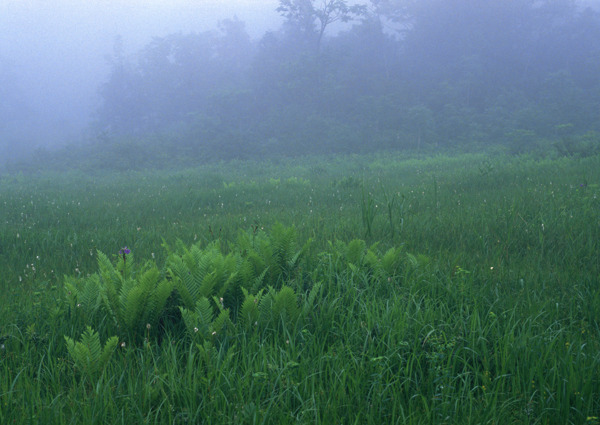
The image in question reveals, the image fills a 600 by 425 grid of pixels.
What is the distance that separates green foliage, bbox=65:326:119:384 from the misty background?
85.9 feet

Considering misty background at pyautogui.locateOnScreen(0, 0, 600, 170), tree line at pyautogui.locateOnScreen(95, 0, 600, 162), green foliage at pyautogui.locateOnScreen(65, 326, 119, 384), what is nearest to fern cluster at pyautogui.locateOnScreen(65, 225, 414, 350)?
green foliage at pyautogui.locateOnScreen(65, 326, 119, 384)

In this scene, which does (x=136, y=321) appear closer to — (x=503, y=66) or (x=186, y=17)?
(x=503, y=66)

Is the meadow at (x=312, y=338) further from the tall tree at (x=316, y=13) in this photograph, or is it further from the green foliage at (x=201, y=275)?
the tall tree at (x=316, y=13)

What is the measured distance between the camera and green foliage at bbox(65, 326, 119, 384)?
1977 mm

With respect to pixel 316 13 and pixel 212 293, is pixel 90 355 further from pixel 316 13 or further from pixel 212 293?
pixel 316 13

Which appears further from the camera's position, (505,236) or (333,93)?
(333,93)

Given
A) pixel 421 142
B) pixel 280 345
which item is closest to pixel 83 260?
pixel 280 345

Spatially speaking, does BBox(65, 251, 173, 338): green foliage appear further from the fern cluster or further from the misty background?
the misty background

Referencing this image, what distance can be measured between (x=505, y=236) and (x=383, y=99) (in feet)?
120

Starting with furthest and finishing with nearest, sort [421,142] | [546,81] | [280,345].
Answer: [546,81] → [421,142] → [280,345]

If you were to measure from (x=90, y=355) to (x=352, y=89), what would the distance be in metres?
43.4

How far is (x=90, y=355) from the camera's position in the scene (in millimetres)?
2002

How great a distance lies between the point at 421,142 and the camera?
116 ft

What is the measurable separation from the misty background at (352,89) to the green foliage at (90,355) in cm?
2619
